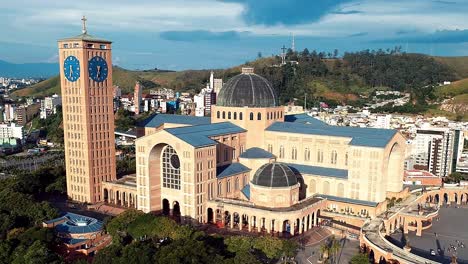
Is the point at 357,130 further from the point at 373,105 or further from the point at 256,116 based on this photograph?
the point at 373,105

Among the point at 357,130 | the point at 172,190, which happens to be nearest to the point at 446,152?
the point at 357,130

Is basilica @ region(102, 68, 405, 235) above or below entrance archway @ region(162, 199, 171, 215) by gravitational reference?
above

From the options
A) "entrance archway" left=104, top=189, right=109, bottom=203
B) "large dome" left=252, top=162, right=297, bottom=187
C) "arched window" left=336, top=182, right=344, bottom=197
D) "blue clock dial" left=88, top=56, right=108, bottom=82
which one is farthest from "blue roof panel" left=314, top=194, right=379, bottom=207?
"blue clock dial" left=88, top=56, right=108, bottom=82

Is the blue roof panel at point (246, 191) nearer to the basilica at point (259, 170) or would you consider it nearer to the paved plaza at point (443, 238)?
the basilica at point (259, 170)

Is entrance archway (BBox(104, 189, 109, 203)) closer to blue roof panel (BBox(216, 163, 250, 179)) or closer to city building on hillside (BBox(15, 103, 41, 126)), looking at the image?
blue roof panel (BBox(216, 163, 250, 179))

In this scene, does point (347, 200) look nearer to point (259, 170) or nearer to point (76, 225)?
point (259, 170)

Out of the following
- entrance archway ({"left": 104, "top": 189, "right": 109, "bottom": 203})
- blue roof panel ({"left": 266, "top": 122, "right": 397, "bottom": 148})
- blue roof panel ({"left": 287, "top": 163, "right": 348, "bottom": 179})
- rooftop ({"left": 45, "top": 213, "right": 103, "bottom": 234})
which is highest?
blue roof panel ({"left": 266, "top": 122, "right": 397, "bottom": 148})
